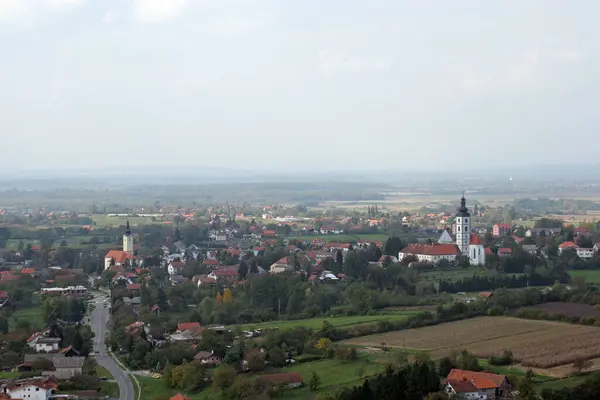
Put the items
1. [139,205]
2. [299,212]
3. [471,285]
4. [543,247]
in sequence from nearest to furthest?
[471,285] → [543,247] → [299,212] → [139,205]

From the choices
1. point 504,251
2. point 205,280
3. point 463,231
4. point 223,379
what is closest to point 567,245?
point 504,251

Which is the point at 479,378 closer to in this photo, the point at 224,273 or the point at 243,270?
the point at 243,270

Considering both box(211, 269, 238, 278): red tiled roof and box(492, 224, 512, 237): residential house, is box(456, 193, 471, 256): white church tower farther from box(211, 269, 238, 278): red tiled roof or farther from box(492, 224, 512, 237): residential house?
box(492, 224, 512, 237): residential house

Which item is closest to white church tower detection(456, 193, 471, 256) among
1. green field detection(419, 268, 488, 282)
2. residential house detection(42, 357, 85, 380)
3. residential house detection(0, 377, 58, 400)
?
→ green field detection(419, 268, 488, 282)

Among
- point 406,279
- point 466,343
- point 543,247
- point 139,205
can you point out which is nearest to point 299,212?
point 139,205

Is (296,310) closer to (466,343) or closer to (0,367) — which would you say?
(466,343)
